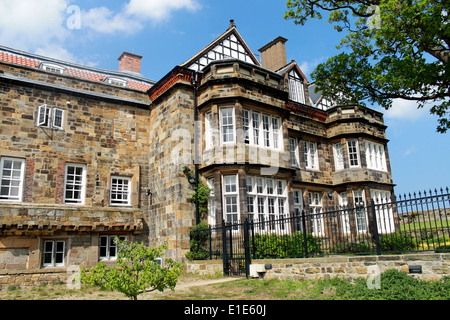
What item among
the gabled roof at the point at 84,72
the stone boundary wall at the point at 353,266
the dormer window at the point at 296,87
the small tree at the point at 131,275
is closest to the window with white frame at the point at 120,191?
the gabled roof at the point at 84,72

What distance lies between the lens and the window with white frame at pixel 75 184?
15508mm

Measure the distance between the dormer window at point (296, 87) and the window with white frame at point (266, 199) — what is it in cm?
790

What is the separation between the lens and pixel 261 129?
658 inches

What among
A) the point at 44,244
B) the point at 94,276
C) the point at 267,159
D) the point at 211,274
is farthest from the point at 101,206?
the point at 94,276

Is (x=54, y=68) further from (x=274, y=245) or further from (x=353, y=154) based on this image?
(x=353, y=154)

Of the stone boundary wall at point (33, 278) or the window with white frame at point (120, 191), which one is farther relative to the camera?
the window with white frame at point (120, 191)

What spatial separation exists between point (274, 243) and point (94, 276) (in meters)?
7.11

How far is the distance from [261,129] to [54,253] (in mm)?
9994

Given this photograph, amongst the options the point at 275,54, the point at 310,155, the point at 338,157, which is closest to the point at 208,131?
the point at 310,155

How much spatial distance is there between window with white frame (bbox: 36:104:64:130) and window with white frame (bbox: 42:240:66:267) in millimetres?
4839

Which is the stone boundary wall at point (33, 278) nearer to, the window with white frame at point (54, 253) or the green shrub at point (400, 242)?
the window with white frame at point (54, 253)
